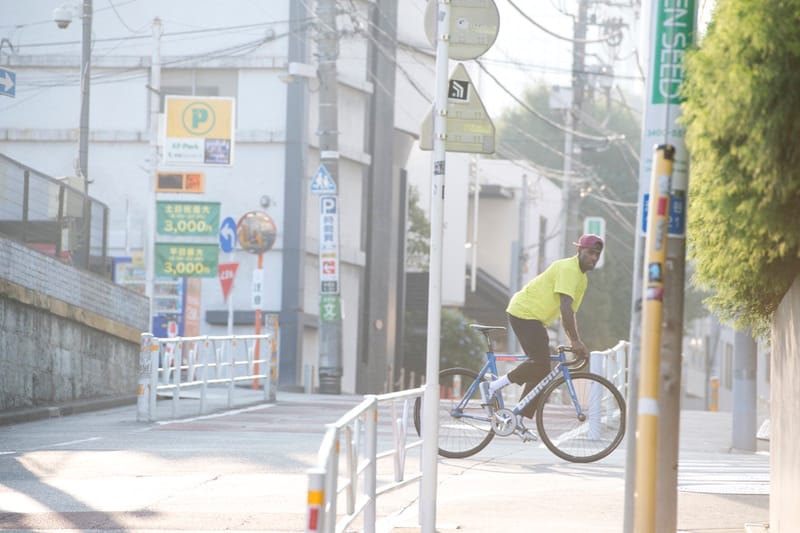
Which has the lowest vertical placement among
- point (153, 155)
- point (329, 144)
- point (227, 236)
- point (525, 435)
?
point (525, 435)

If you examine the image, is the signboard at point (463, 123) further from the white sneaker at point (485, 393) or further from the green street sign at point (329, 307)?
the green street sign at point (329, 307)

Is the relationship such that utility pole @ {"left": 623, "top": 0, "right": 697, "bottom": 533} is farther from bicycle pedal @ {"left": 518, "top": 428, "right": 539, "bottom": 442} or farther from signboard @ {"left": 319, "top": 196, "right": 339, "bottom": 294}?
signboard @ {"left": 319, "top": 196, "right": 339, "bottom": 294}

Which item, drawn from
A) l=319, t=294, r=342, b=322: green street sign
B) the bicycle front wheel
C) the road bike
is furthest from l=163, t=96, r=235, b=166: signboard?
the bicycle front wheel

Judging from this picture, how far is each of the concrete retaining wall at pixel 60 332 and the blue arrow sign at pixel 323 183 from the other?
4.91 meters

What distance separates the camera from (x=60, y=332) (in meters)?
21.0

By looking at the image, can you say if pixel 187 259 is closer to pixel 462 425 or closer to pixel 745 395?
pixel 745 395

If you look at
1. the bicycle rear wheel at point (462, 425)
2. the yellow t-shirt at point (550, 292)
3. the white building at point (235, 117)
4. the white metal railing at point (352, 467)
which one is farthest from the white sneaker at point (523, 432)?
the white building at point (235, 117)

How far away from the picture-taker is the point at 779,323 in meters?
7.97

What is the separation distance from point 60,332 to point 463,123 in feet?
44.4

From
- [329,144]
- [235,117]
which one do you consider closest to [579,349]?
[329,144]

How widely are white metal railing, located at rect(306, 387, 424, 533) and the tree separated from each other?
1.94 metres

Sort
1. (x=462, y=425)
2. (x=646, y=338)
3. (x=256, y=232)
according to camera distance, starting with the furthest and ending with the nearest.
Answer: (x=256, y=232)
(x=462, y=425)
(x=646, y=338)

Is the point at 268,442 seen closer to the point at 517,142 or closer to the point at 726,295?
the point at 726,295

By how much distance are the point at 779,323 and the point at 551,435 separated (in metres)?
5.13
